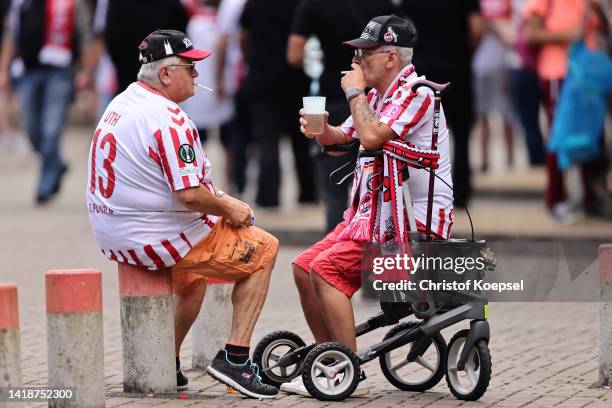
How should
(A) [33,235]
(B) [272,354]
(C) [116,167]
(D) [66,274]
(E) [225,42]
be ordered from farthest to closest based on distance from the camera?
1. (E) [225,42]
2. (A) [33,235]
3. (B) [272,354]
4. (C) [116,167]
5. (D) [66,274]

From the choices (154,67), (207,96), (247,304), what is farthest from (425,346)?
(207,96)

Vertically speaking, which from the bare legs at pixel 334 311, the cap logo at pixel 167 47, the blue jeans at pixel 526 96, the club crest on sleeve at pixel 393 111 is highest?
the blue jeans at pixel 526 96

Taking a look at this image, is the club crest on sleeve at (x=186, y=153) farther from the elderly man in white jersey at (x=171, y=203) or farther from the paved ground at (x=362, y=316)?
the paved ground at (x=362, y=316)

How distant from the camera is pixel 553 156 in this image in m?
13.6

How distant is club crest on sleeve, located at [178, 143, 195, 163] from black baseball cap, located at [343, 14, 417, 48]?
877mm

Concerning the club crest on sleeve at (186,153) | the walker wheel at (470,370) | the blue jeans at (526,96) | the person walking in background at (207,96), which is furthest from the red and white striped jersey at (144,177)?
the blue jeans at (526,96)

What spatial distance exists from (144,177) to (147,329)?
0.69 meters

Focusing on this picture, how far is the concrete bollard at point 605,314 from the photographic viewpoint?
25.4 feet

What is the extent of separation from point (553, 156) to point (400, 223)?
634cm

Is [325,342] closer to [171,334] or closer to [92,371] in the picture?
[171,334]

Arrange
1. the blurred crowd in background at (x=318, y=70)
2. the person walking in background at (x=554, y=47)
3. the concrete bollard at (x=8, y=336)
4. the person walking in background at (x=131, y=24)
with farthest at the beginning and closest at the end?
the person walking in background at (x=131, y=24), the person walking in background at (x=554, y=47), the blurred crowd in background at (x=318, y=70), the concrete bollard at (x=8, y=336)

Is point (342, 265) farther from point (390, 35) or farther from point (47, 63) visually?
→ point (47, 63)

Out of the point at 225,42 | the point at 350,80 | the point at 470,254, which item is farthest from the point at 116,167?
the point at 225,42

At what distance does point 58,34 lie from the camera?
16.5 metres
